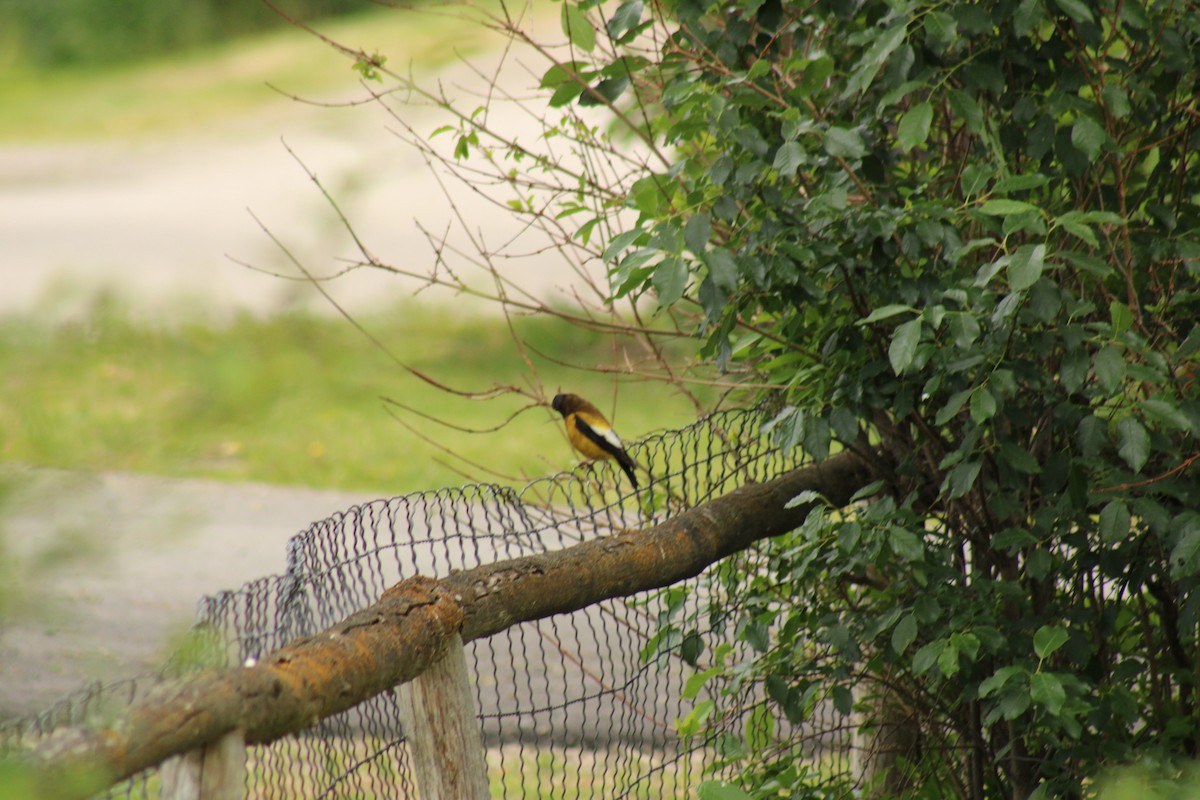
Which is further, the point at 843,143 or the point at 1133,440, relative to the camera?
the point at 843,143

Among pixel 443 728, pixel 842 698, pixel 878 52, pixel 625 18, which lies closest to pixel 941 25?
pixel 878 52

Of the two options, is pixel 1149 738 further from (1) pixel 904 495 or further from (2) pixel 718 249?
(2) pixel 718 249

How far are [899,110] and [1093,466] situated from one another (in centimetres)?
97

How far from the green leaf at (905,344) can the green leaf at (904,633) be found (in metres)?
0.57

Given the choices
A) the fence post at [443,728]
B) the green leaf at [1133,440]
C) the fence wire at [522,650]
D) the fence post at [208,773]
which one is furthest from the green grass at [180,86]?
the green leaf at [1133,440]

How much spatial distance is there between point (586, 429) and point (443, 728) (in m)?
2.70

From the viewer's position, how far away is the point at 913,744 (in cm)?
290

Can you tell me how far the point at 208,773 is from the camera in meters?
1.25

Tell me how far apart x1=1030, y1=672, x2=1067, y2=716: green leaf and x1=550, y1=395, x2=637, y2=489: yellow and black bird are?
2352 mm

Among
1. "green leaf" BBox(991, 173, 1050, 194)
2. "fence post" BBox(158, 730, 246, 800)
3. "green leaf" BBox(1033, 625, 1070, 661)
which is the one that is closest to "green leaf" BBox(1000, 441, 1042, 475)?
"green leaf" BBox(1033, 625, 1070, 661)

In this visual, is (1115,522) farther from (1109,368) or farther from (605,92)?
(605,92)

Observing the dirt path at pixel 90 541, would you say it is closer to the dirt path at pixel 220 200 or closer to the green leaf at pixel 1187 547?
the dirt path at pixel 220 200

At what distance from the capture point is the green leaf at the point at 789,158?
2.10 metres

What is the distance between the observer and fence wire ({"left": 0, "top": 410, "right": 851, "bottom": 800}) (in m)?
2.01
